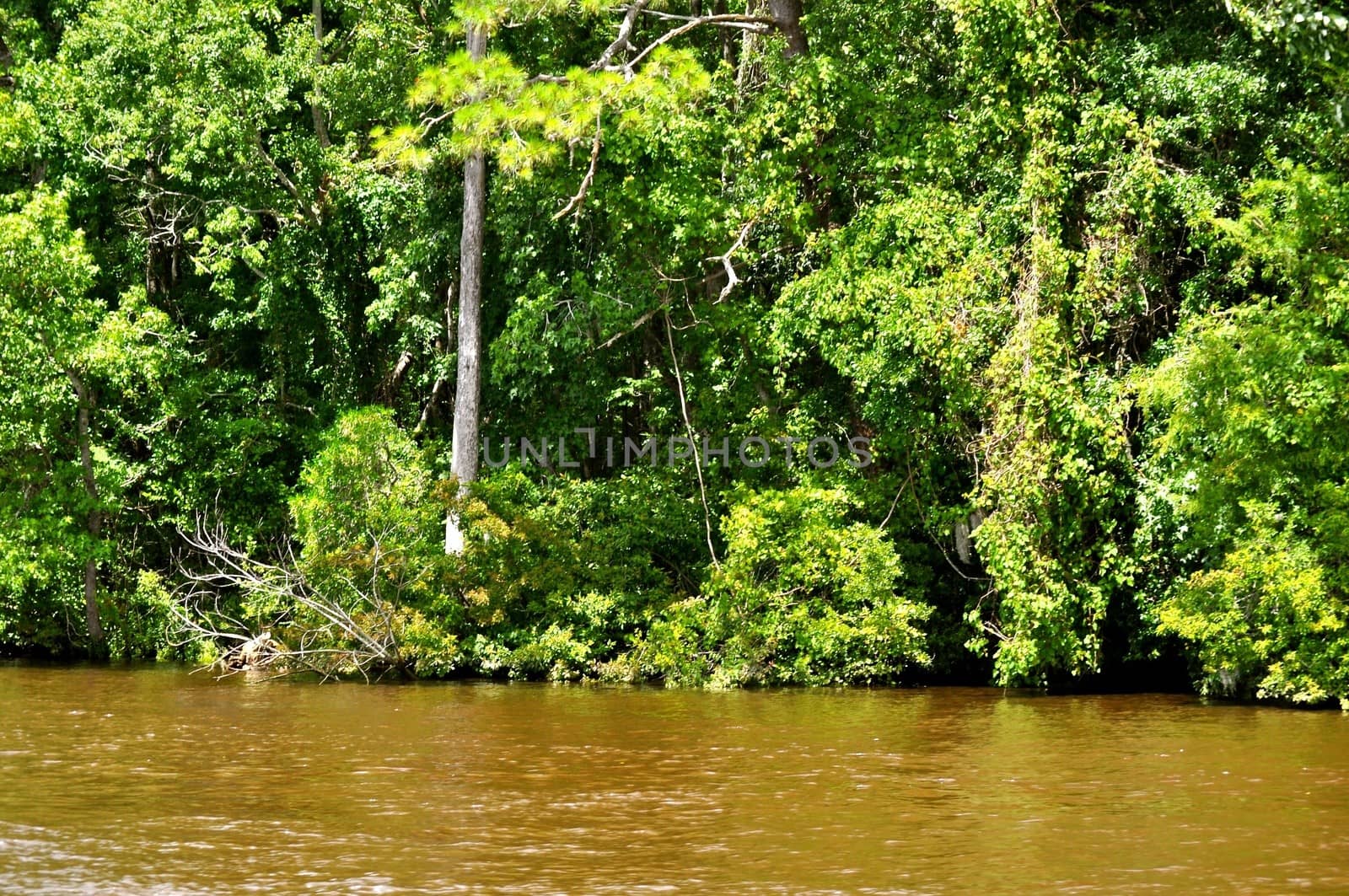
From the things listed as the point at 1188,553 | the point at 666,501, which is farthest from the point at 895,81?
the point at 1188,553

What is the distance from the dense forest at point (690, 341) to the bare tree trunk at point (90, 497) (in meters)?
0.08

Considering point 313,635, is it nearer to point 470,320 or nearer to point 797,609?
point 470,320

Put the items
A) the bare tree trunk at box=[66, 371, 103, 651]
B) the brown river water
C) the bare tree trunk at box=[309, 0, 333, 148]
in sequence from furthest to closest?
1. the bare tree trunk at box=[309, 0, 333, 148]
2. the bare tree trunk at box=[66, 371, 103, 651]
3. the brown river water

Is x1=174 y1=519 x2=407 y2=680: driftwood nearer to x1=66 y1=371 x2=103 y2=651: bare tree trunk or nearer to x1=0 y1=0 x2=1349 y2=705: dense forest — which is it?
x1=0 y1=0 x2=1349 y2=705: dense forest

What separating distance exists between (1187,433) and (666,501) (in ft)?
23.2

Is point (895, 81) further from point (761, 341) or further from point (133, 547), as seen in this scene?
point (133, 547)

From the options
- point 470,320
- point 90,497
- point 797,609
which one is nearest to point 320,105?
point 470,320

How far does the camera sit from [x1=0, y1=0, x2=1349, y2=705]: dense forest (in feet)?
54.7

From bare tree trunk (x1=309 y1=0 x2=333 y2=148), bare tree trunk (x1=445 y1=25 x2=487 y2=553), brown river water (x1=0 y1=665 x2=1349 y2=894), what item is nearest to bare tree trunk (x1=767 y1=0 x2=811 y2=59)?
bare tree trunk (x1=445 y1=25 x2=487 y2=553)

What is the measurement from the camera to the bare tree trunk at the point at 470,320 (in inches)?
835

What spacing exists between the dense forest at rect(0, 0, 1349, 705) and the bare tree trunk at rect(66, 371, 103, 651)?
0.08 metres

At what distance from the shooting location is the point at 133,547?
78.3ft

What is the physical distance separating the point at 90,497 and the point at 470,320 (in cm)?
594

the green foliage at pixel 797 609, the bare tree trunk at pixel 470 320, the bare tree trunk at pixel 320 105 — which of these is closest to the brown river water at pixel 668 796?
the green foliage at pixel 797 609
